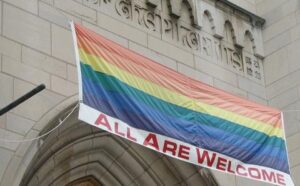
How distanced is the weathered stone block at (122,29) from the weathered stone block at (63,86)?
1.40 m

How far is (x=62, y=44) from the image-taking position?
1290cm

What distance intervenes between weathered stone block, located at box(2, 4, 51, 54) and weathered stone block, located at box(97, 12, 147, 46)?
3.86 ft

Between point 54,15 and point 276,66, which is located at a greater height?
point 276,66

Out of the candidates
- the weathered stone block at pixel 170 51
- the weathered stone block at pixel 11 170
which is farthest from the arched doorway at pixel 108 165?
the weathered stone block at pixel 11 170

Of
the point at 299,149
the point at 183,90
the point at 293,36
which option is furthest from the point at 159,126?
the point at 293,36

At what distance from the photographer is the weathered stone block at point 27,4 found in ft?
41.3

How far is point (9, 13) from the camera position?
12406mm

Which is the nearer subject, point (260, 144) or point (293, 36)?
point (260, 144)

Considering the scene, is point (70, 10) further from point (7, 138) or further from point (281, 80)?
point (281, 80)

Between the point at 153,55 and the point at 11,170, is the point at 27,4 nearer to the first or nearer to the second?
the point at 153,55

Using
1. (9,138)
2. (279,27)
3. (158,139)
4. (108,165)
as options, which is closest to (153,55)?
(108,165)

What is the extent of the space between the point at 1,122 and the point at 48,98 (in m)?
0.99

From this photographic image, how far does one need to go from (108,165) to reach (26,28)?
312 centimetres

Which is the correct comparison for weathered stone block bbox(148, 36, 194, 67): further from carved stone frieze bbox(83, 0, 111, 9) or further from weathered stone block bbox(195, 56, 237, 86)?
carved stone frieze bbox(83, 0, 111, 9)
